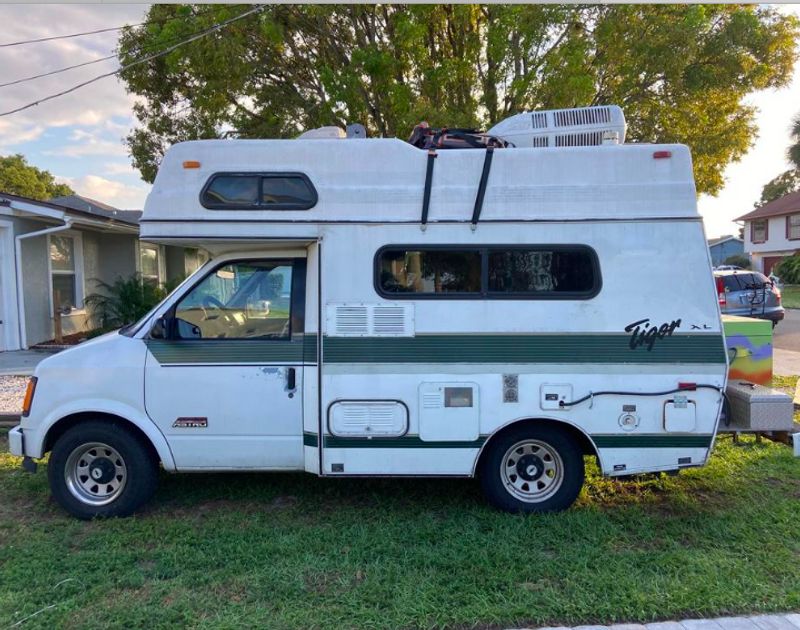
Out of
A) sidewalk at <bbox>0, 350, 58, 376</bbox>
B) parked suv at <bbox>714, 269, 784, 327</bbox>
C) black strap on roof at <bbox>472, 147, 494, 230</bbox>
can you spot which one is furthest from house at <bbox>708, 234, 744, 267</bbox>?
black strap on roof at <bbox>472, 147, 494, 230</bbox>

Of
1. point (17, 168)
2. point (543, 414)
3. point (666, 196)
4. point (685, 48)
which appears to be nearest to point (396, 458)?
point (543, 414)

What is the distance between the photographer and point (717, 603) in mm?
3428

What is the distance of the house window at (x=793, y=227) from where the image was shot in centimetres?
3879

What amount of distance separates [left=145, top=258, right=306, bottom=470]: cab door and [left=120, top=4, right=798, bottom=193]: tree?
6.71 meters

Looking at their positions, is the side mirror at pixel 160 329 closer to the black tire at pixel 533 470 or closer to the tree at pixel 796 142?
the black tire at pixel 533 470

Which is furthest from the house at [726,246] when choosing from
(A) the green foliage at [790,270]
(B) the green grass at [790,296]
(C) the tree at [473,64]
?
(C) the tree at [473,64]

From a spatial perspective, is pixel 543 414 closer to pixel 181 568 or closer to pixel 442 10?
pixel 181 568

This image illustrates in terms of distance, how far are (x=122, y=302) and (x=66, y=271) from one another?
1353mm

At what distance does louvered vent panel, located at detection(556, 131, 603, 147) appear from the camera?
4.82m

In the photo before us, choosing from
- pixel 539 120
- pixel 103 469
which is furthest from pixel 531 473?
pixel 103 469

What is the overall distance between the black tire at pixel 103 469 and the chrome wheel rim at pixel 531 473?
270 cm

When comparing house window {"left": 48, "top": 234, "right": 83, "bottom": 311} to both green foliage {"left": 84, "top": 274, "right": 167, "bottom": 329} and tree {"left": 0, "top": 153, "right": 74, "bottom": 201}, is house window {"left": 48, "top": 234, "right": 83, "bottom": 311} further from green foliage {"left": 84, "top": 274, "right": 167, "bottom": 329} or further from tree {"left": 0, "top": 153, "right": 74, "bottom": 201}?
tree {"left": 0, "top": 153, "right": 74, "bottom": 201}

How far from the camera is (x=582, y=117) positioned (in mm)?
4883

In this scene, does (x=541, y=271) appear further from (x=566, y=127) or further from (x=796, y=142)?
(x=796, y=142)
